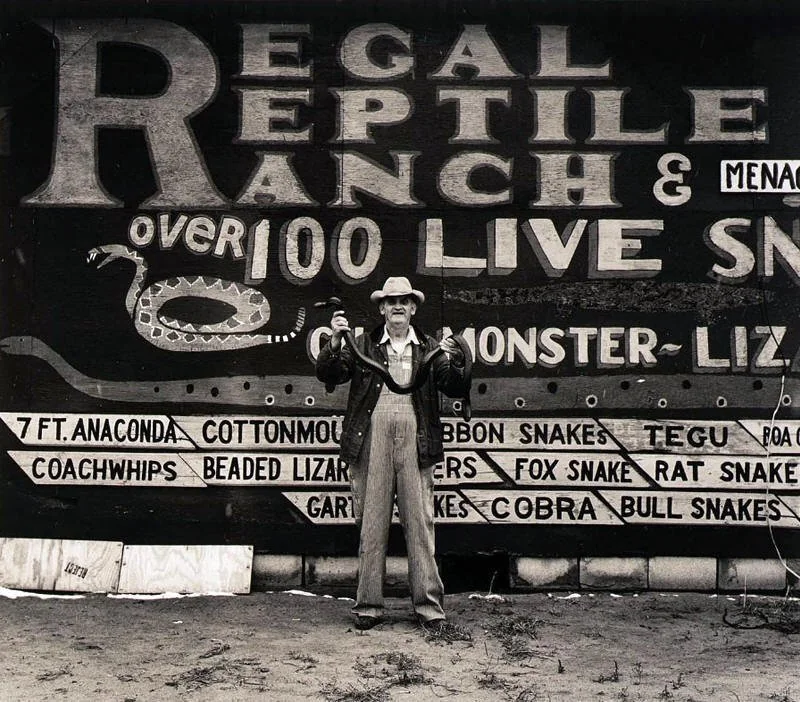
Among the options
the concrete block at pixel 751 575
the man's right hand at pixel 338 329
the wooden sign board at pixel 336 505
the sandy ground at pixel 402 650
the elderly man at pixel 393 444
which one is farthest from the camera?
the wooden sign board at pixel 336 505

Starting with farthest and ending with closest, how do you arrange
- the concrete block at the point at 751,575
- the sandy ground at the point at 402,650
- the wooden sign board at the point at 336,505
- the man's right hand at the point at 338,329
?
the wooden sign board at the point at 336,505 < the concrete block at the point at 751,575 < the man's right hand at the point at 338,329 < the sandy ground at the point at 402,650

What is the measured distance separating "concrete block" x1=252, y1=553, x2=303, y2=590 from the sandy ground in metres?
0.16

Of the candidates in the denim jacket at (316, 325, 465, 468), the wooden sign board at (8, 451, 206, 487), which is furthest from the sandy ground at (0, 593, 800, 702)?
the denim jacket at (316, 325, 465, 468)

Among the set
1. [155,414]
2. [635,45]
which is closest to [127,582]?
[155,414]

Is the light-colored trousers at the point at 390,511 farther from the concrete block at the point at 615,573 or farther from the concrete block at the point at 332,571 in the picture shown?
the concrete block at the point at 615,573

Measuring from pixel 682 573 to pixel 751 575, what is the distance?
1.74ft

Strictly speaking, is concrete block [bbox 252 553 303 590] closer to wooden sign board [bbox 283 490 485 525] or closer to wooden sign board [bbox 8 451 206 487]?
wooden sign board [bbox 283 490 485 525]

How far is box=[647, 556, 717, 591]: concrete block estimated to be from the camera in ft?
23.1

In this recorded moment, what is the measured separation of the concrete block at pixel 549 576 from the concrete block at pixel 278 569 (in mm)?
1702

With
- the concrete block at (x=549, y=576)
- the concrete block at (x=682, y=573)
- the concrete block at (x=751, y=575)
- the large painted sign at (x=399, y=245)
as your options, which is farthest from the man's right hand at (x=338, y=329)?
the concrete block at (x=751, y=575)

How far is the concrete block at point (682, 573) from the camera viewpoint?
704cm

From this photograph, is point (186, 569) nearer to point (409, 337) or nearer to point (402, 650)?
point (402, 650)

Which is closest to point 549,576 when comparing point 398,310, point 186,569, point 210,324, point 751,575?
point 751,575

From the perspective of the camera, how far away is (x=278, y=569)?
7.18 meters
